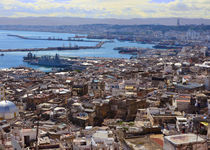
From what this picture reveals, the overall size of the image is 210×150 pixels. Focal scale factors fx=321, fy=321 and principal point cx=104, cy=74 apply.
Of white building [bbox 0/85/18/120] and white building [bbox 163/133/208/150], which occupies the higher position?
white building [bbox 163/133/208/150]

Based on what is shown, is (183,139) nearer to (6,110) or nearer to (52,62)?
(6,110)

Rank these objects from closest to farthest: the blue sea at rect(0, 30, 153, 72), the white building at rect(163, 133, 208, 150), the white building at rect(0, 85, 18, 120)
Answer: the white building at rect(163, 133, 208, 150), the white building at rect(0, 85, 18, 120), the blue sea at rect(0, 30, 153, 72)

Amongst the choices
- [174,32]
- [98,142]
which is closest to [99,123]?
[98,142]

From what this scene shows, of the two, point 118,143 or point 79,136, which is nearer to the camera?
point 118,143

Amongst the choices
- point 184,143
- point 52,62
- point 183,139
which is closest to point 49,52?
point 52,62

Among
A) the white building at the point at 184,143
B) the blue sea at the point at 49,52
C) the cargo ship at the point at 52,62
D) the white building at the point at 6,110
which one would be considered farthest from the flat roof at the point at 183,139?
the cargo ship at the point at 52,62

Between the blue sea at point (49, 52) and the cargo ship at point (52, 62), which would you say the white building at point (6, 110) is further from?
the cargo ship at point (52, 62)

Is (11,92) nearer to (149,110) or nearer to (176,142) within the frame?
(149,110)

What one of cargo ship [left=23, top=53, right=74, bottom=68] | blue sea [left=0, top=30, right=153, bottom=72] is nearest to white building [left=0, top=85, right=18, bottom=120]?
blue sea [left=0, top=30, right=153, bottom=72]

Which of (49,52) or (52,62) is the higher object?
(52,62)

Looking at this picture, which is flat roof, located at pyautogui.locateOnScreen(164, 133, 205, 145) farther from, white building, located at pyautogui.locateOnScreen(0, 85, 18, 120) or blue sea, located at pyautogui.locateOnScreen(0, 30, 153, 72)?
blue sea, located at pyautogui.locateOnScreen(0, 30, 153, 72)

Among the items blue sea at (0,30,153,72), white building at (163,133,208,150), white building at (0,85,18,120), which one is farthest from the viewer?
blue sea at (0,30,153,72)
